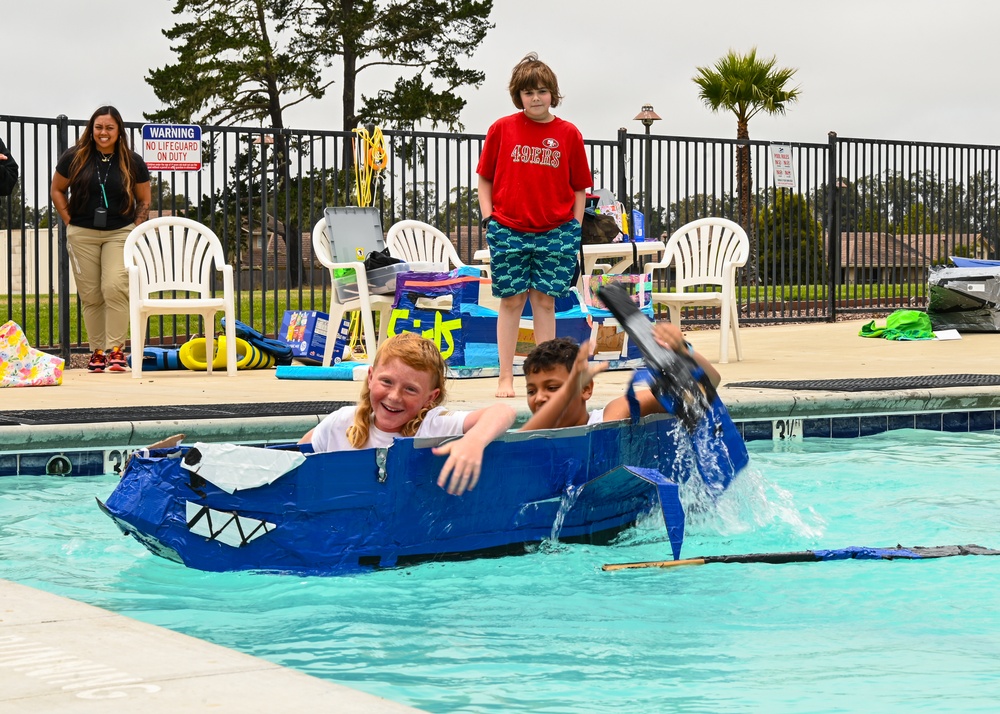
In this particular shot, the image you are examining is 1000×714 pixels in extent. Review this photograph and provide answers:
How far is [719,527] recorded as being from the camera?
4215 millimetres

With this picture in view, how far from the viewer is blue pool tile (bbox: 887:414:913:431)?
21.8 ft

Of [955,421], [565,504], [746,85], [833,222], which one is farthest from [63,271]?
[746,85]

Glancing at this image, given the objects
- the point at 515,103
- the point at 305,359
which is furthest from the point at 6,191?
the point at 515,103

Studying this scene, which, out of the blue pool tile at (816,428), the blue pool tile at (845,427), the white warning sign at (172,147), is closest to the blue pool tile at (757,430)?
the blue pool tile at (816,428)

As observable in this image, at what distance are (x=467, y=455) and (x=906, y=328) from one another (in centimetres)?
991

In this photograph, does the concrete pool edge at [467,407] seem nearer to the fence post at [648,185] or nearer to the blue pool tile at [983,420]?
the blue pool tile at [983,420]

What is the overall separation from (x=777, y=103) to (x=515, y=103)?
29171 millimetres

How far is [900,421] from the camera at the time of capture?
6.66 metres

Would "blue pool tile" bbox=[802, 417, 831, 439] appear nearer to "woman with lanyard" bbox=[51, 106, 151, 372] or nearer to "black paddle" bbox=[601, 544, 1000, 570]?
"black paddle" bbox=[601, 544, 1000, 570]

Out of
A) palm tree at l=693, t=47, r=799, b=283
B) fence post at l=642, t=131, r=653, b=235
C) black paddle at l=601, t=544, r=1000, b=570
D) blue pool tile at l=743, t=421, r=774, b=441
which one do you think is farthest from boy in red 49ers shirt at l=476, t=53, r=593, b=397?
palm tree at l=693, t=47, r=799, b=283

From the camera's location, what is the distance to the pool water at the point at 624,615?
258 cm

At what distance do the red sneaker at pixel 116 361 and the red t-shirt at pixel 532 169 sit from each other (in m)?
3.73

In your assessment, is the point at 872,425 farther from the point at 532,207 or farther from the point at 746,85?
the point at 746,85

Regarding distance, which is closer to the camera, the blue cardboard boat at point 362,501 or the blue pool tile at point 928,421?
the blue cardboard boat at point 362,501
